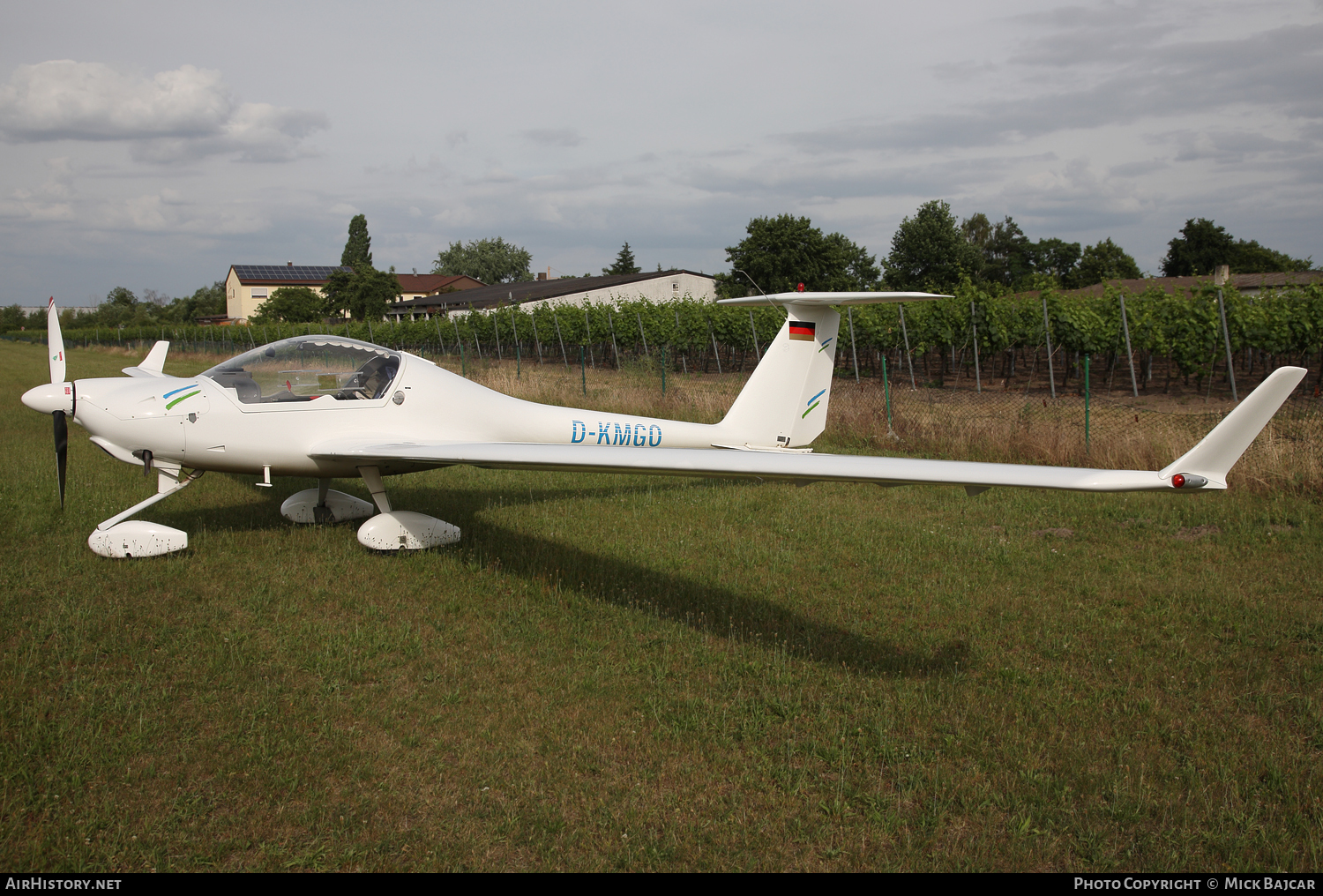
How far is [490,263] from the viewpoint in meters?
115

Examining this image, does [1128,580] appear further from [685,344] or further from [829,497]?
[685,344]

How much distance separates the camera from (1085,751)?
13.1ft

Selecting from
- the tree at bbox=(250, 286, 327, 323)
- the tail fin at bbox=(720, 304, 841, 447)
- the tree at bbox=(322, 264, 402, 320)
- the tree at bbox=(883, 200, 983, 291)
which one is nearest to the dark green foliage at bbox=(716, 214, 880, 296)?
the tree at bbox=(883, 200, 983, 291)

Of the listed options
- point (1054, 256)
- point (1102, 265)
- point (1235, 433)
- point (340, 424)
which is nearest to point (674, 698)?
point (1235, 433)

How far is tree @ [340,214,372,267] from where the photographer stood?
105 metres

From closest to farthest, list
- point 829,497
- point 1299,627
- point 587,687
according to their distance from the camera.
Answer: point 587,687 < point 1299,627 < point 829,497

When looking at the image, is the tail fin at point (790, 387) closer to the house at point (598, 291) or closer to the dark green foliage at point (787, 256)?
the house at point (598, 291)

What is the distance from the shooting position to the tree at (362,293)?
2544 inches

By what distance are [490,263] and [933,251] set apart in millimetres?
64196

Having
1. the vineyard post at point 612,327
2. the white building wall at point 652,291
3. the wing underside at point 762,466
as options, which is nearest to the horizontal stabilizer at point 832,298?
the wing underside at point 762,466

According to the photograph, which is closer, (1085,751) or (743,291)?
(1085,751)

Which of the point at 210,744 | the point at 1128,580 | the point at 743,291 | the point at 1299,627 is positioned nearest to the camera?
the point at 210,744

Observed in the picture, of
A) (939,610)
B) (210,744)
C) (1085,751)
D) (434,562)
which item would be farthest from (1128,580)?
(210,744)

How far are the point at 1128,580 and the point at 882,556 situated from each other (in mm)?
1922
